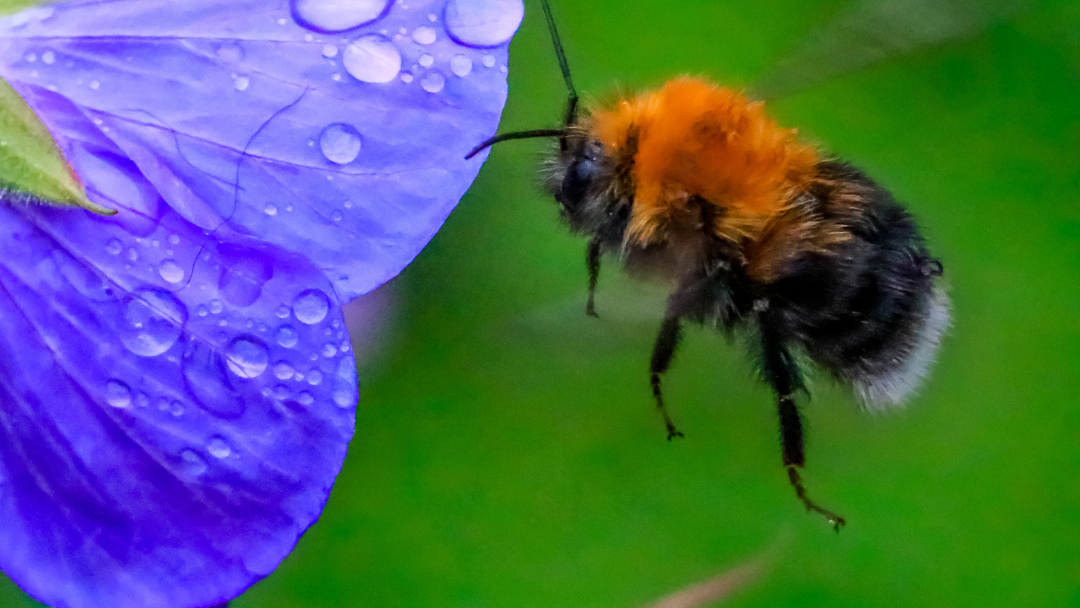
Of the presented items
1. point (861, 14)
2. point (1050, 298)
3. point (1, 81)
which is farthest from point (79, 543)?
point (1050, 298)

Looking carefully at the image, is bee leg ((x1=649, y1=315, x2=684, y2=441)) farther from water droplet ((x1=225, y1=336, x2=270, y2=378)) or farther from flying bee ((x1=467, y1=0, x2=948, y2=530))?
water droplet ((x1=225, y1=336, x2=270, y2=378))

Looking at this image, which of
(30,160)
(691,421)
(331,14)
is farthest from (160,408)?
A: (691,421)

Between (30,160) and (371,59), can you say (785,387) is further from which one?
(30,160)

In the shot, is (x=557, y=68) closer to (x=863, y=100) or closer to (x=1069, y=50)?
(x=863, y=100)

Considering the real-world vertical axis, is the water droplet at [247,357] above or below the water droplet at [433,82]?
below

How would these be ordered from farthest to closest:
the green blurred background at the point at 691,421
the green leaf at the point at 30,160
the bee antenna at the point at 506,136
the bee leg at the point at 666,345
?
the green blurred background at the point at 691,421
the bee leg at the point at 666,345
the bee antenna at the point at 506,136
the green leaf at the point at 30,160

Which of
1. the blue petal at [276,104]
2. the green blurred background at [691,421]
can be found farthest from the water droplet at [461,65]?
the green blurred background at [691,421]

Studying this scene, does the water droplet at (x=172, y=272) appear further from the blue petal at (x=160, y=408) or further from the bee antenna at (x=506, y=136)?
the bee antenna at (x=506, y=136)
